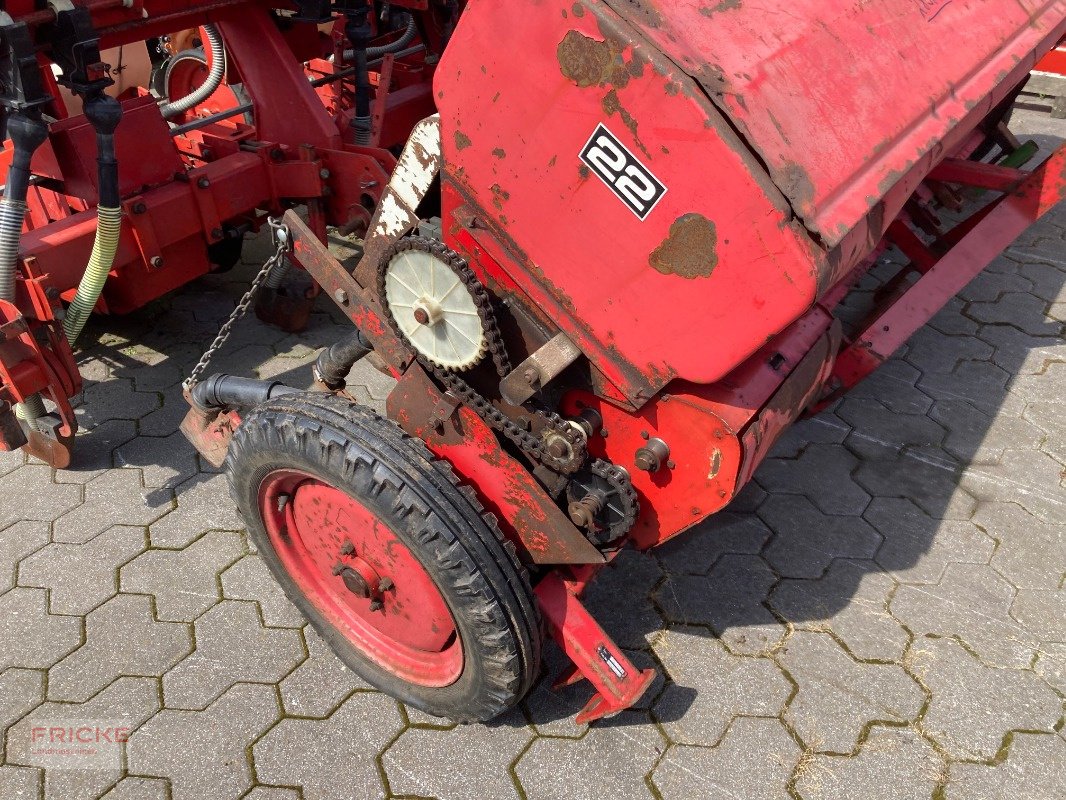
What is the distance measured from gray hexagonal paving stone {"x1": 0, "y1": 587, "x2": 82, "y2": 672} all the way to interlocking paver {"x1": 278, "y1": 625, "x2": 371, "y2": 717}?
27.8 inches

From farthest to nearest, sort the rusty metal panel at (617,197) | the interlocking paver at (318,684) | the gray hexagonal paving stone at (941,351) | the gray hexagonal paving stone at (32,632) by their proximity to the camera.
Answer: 1. the gray hexagonal paving stone at (941,351)
2. the gray hexagonal paving stone at (32,632)
3. the interlocking paver at (318,684)
4. the rusty metal panel at (617,197)

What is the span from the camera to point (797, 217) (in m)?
1.47

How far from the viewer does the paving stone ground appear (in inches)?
88.6

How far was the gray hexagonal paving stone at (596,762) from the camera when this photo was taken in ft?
7.25

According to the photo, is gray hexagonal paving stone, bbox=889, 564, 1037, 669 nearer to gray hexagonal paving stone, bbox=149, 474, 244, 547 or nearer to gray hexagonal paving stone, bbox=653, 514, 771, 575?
gray hexagonal paving stone, bbox=653, 514, 771, 575

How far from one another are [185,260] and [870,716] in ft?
10.0

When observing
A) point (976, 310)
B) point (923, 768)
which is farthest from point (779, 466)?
point (976, 310)

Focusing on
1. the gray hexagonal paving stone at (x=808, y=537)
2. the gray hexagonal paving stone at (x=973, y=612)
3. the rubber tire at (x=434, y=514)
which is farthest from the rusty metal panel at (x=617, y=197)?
the gray hexagonal paving stone at (x=973, y=612)

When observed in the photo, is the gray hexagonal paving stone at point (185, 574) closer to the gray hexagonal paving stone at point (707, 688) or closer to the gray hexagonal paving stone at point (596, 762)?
the gray hexagonal paving stone at point (596, 762)

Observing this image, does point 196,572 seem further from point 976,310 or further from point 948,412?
point 976,310

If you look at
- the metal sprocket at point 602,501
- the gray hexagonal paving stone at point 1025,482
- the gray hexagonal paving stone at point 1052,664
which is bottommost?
the gray hexagonal paving stone at point 1052,664

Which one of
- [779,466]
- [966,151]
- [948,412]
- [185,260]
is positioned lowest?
[185,260]

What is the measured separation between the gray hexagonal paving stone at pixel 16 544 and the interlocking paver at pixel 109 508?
5 cm

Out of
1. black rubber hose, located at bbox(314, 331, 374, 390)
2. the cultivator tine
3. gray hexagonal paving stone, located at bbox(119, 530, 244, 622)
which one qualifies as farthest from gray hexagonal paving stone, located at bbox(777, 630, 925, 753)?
gray hexagonal paving stone, located at bbox(119, 530, 244, 622)
